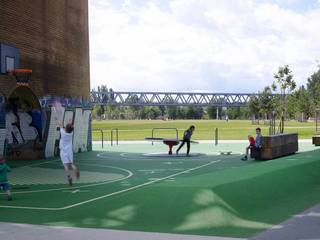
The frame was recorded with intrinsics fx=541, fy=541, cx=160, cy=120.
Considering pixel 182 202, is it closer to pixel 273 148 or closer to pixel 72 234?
pixel 72 234

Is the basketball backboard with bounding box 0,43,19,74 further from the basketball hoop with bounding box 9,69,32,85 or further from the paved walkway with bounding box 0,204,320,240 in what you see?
the paved walkway with bounding box 0,204,320,240

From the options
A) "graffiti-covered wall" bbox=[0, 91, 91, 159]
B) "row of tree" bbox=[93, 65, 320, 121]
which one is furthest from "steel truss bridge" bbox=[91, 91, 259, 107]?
"graffiti-covered wall" bbox=[0, 91, 91, 159]

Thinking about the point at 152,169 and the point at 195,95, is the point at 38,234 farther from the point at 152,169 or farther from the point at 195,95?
the point at 195,95

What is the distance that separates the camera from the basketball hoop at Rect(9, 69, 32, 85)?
948 inches

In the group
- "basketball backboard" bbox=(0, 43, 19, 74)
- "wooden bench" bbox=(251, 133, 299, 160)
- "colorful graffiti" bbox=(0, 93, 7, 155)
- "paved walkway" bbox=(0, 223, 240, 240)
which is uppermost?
"basketball backboard" bbox=(0, 43, 19, 74)

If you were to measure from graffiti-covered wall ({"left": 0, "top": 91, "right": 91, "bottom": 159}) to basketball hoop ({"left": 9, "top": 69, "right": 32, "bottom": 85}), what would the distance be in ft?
1.43

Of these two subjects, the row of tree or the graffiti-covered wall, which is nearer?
the graffiti-covered wall

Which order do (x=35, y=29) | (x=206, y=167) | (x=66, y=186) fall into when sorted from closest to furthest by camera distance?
(x=66, y=186) < (x=206, y=167) < (x=35, y=29)

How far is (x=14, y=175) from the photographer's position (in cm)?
1942

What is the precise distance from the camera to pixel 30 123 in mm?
27141

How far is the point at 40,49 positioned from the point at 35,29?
108cm

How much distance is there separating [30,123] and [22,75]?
332cm

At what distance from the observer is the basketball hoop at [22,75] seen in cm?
2409

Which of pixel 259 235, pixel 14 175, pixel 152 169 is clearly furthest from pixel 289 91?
pixel 259 235
